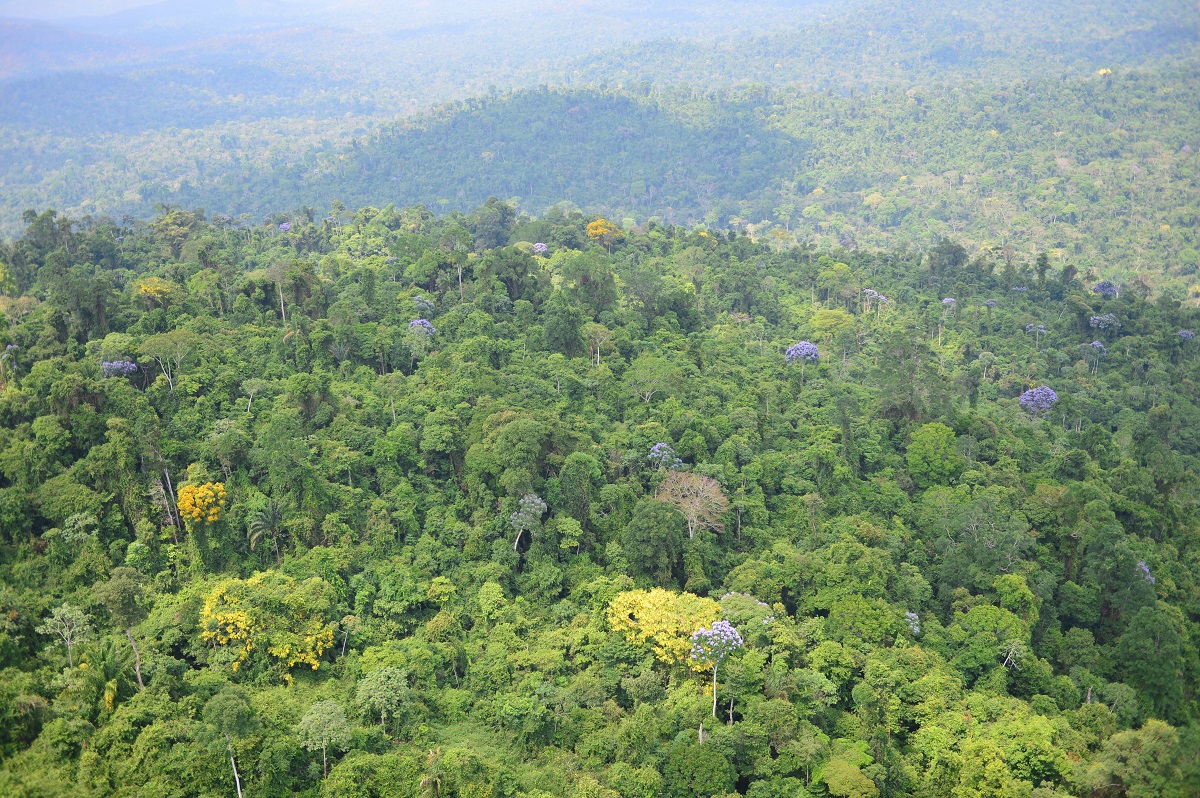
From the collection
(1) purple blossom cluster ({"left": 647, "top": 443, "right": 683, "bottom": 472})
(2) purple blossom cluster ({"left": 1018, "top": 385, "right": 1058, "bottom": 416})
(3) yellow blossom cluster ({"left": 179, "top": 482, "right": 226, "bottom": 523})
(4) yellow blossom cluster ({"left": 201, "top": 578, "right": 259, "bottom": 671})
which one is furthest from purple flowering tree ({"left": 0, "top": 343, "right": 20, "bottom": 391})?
(2) purple blossom cluster ({"left": 1018, "top": 385, "right": 1058, "bottom": 416})

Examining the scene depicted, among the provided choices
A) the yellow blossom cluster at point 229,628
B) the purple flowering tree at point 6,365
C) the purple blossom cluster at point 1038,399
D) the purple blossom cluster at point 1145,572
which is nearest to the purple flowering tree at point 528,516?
the yellow blossom cluster at point 229,628

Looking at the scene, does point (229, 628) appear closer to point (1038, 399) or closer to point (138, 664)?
point (138, 664)

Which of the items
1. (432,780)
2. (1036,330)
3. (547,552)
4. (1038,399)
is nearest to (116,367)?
→ (547,552)

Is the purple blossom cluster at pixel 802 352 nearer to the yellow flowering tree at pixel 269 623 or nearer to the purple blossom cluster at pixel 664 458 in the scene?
the purple blossom cluster at pixel 664 458

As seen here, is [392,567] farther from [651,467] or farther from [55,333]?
[55,333]

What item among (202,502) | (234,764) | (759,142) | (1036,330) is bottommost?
(1036,330)
